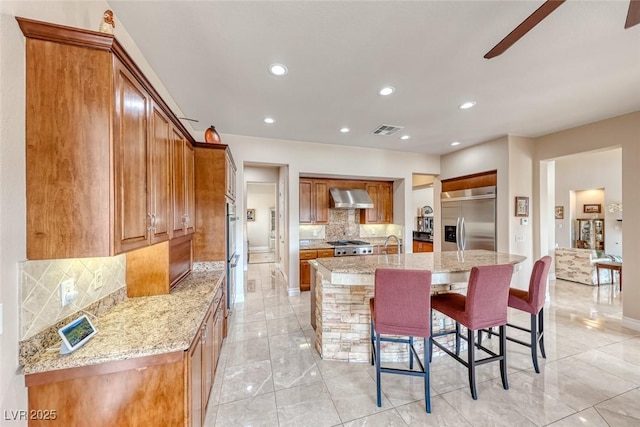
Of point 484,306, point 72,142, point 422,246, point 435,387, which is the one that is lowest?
point 435,387

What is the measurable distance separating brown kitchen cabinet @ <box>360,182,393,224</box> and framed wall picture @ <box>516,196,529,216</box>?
2.41 metres

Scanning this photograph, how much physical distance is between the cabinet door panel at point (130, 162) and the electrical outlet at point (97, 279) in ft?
1.50

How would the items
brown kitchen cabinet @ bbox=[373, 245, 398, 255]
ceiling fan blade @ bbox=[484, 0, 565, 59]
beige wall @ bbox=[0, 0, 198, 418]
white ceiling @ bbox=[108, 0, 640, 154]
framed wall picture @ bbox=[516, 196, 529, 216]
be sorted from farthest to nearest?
brown kitchen cabinet @ bbox=[373, 245, 398, 255] < framed wall picture @ bbox=[516, 196, 529, 216] < white ceiling @ bbox=[108, 0, 640, 154] < ceiling fan blade @ bbox=[484, 0, 565, 59] < beige wall @ bbox=[0, 0, 198, 418]

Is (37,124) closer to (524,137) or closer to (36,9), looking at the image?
(36,9)

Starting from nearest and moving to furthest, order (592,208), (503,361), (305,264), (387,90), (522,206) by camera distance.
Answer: (503,361), (387,90), (522,206), (305,264), (592,208)

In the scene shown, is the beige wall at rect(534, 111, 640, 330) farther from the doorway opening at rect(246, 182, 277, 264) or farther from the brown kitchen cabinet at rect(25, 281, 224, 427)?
the doorway opening at rect(246, 182, 277, 264)

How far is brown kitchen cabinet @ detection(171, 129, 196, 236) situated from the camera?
2031 mm

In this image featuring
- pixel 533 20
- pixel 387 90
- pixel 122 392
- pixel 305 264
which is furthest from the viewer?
pixel 305 264

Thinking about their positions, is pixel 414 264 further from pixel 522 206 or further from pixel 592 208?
pixel 592 208

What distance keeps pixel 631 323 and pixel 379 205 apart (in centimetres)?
414

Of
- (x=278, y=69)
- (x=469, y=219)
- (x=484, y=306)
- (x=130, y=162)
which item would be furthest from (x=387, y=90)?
(x=469, y=219)

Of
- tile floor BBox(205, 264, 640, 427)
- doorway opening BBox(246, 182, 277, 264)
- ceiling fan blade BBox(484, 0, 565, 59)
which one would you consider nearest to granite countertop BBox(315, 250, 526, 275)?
tile floor BBox(205, 264, 640, 427)

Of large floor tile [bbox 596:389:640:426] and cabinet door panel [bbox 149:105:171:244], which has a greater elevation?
cabinet door panel [bbox 149:105:171:244]

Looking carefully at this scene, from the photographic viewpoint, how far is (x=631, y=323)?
130 inches
